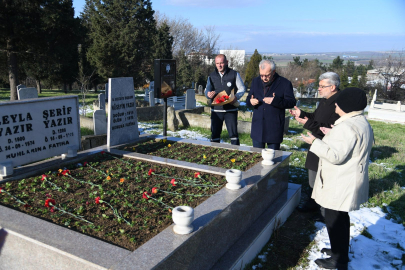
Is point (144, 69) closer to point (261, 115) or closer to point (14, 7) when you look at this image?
point (14, 7)

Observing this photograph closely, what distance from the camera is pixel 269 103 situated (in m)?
4.36

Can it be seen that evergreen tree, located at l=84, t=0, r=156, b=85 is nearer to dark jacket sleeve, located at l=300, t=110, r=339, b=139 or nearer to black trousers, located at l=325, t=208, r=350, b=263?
dark jacket sleeve, located at l=300, t=110, r=339, b=139

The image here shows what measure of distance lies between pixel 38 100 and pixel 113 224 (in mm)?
2351

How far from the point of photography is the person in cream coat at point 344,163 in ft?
8.38

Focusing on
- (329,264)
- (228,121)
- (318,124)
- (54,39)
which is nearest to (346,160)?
(318,124)

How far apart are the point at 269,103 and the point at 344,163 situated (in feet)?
6.11

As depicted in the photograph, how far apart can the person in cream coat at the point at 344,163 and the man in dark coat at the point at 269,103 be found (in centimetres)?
173

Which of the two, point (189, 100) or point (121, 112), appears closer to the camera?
point (121, 112)

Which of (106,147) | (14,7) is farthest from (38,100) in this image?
(14,7)

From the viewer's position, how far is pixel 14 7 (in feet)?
54.6

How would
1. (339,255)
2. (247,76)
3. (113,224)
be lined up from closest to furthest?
1. (113,224)
2. (339,255)
3. (247,76)

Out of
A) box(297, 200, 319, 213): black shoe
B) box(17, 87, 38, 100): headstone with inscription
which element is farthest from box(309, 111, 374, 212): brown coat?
box(17, 87, 38, 100): headstone with inscription

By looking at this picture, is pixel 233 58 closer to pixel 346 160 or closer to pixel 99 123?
pixel 99 123

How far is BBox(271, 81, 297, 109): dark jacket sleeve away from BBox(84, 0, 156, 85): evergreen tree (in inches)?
869
